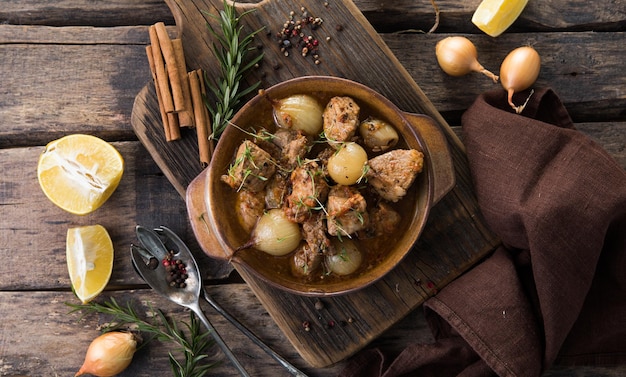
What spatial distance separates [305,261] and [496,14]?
1104mm

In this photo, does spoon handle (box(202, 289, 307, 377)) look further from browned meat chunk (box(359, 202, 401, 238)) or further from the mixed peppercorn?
browned meat chunk (box(359, 202, 401, 238))

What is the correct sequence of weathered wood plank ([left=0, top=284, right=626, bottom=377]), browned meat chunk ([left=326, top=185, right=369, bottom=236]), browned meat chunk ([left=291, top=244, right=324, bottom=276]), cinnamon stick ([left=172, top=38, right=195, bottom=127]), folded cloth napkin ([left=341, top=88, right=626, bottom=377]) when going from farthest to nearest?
1. weathered wood plank ([left=0, top=284, right=626, bottom=377])
2. cinnamon stick ([left=172, top=38, right=195, bottom=127])
3. folded cloth napkin ([left=341, top=88, right=626, bottom=377])
4. browned meat chunk ([left=291, top=244, right=324, bottom=276])
5. browned meat chunk ([left=326, top=185, right=369, bottom=236])

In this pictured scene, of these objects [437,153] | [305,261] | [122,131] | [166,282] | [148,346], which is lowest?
[148,346]

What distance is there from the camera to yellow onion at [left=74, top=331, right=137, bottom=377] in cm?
208

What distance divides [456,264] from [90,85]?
4.86ft

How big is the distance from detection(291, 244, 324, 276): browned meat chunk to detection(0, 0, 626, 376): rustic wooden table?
39cm

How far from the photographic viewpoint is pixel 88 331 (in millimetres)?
2195

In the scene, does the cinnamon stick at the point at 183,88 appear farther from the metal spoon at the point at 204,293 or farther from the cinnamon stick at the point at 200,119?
the metal spoon at the point at 204,293

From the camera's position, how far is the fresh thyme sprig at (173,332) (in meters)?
2.10

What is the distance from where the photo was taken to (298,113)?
5.95 feet

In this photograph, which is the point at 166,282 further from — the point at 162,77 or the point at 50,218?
the point at 162,77

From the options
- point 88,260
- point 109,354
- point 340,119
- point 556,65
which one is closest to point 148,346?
point 109,354

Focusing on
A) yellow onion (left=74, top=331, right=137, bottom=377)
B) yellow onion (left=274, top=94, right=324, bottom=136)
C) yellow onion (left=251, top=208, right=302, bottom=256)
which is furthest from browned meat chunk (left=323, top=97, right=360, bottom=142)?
yellow onion (left=74, top=331, right=137, bottom=377)

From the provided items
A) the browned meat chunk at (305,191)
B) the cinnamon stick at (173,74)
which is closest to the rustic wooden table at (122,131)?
the cinnamon stick at (173,74)
